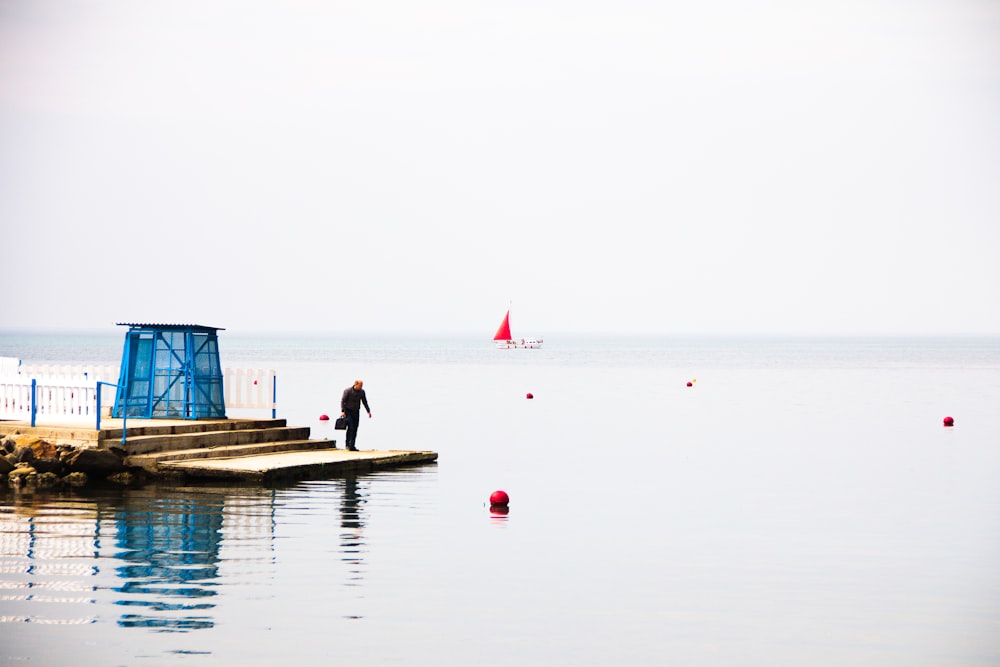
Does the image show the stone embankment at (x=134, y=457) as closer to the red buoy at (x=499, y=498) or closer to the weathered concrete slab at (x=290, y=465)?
the weathered concrete slab at (x=290, y=465)

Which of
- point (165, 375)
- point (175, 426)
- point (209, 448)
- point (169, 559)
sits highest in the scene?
point (165, 375)

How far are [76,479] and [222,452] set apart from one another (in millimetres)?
3264

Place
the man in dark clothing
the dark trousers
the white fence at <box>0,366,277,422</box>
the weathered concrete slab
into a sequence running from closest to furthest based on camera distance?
the weathered concrete slab → the white fence at <box>0,366,277,422</box> → the man in dark clothing → the dark trousers

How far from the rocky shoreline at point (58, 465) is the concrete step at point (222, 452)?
0.28 metres

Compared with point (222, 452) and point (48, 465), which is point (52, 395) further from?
point (222, 452)

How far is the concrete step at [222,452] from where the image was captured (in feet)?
86.5

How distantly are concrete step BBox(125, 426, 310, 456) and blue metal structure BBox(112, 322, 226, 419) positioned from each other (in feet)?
3.19

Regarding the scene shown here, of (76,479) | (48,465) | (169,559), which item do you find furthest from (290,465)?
(169,559)

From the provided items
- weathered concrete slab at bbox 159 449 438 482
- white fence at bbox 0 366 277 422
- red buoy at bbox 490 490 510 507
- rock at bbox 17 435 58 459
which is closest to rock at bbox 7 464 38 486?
rock at bbox 17 435 58 459

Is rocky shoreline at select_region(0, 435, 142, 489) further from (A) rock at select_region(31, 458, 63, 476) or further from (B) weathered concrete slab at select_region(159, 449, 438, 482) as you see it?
(B) weathered concrete slab at select_region(159, 449, 438, 482)

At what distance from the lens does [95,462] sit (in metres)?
26.0

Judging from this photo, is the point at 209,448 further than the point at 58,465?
Yes

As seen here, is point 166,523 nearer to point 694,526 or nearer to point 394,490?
point 394,490

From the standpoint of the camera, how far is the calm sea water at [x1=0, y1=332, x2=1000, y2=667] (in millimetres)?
13977
